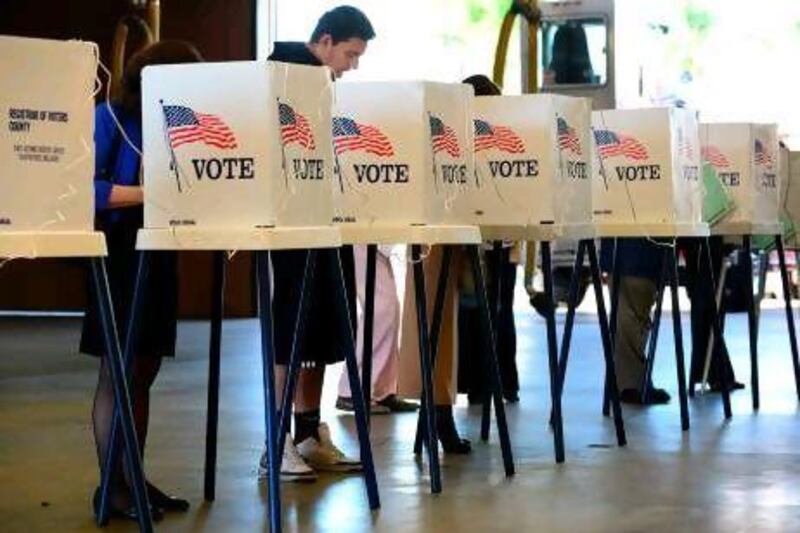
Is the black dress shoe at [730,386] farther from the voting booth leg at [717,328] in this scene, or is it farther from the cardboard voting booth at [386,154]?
the cardboard voting booth at [386,154]

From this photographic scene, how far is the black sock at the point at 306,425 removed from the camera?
589cm

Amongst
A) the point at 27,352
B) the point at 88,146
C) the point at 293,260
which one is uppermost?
the point at 88,146

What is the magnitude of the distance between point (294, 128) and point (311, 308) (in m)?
1.14

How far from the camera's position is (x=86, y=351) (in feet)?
16.2

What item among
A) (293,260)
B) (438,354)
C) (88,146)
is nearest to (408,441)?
(438,354)

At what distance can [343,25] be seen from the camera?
19.8ft

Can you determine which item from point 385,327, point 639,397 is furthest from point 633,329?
point 385,327

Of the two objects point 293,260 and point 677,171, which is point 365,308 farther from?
point 677,171

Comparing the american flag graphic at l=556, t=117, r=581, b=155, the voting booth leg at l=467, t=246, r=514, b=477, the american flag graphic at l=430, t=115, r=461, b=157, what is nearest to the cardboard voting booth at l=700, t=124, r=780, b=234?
the american flag graphic at l=556, t=117, r=581, b=155

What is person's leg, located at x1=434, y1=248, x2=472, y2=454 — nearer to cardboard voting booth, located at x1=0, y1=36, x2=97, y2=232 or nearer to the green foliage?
cardboard voting booth, located at x1=0, y1=36, x2=97, y2=232

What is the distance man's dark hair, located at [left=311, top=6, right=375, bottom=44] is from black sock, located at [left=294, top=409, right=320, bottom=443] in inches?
54.5

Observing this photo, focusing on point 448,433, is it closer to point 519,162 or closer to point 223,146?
point 519,162

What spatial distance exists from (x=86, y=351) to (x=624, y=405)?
3753 millimetres

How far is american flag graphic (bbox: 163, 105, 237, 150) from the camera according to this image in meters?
4.55
